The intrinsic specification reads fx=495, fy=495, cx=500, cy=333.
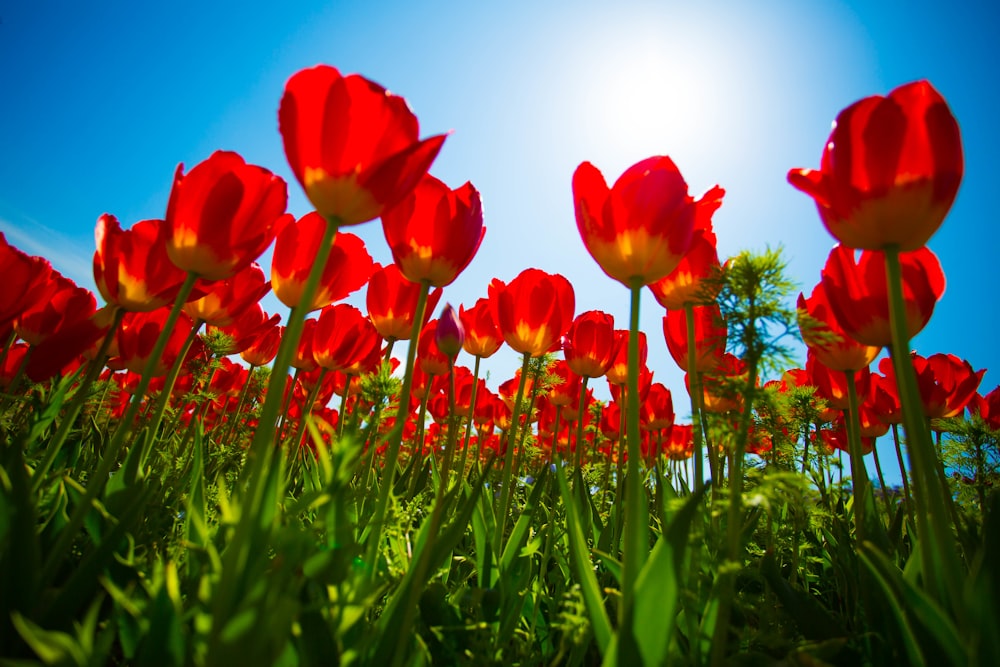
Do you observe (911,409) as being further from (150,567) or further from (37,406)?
(37,406)

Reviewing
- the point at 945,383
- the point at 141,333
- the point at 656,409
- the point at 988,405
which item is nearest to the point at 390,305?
the point at 141,333

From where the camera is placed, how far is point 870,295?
4.82 ft

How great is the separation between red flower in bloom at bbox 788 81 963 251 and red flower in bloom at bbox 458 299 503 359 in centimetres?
166

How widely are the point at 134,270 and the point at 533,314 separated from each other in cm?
136

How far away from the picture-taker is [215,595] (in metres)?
Answer: 0.76

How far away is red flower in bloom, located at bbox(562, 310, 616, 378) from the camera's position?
2426 millimetres

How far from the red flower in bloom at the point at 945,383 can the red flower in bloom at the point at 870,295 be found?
1.09 metres

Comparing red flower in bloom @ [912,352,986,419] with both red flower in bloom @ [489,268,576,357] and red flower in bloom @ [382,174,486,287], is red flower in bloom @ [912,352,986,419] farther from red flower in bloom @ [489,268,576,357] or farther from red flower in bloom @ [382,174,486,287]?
red flower in bloom @ [382,174,486,287]

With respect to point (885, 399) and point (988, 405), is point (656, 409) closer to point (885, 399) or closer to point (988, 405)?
point (885, 399)

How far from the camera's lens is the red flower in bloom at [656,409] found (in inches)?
148

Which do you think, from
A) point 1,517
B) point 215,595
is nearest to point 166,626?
point 215,595

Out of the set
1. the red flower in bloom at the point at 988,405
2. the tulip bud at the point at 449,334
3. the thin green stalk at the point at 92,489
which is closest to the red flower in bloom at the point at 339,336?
the tulip bud at the point at 449,334

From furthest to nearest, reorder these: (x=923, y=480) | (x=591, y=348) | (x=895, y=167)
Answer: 1. (x=591, y=348)
2. (x=895, y=167)
3. (x=923, y=480)

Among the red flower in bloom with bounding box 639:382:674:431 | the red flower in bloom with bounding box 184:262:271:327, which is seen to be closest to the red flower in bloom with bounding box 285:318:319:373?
the red flower in bloom with bounding box 184:262:271:327
